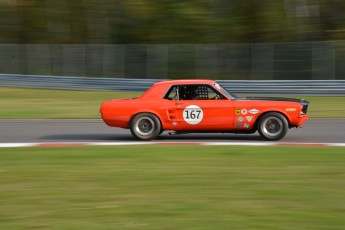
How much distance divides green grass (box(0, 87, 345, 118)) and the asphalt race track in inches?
85.5

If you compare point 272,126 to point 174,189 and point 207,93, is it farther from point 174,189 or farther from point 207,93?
point 174,189

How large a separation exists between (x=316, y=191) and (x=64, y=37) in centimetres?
3988

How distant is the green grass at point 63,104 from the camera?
67.2 feet

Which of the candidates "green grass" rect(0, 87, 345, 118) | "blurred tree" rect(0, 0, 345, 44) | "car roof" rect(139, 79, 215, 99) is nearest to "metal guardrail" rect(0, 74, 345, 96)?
"green grass" rect(0, 87, 345, 118)

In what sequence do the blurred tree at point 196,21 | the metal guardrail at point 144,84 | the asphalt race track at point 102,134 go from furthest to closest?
the blurred tree at point 196,21 < the metal guardrail at point 144,84 < the asphalt race track at point 102,134

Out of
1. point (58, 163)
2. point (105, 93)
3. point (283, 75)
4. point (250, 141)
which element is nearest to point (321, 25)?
point (283, 75)

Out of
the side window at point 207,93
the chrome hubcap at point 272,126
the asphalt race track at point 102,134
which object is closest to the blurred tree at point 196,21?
the asphalt race track at point 102,134

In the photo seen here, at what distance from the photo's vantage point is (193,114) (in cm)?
1290

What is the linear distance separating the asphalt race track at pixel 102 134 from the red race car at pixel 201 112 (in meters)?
0.39

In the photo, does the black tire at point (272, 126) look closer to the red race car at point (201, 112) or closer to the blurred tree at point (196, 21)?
the red race car at point (201, 112)

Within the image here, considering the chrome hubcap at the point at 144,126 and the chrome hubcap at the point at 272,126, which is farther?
the chrome hubcap at the point at 144,126

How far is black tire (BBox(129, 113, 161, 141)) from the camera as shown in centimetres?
1309

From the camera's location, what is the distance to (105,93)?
29984 mm

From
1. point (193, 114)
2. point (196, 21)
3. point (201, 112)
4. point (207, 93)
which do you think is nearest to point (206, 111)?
point (201, 112)
